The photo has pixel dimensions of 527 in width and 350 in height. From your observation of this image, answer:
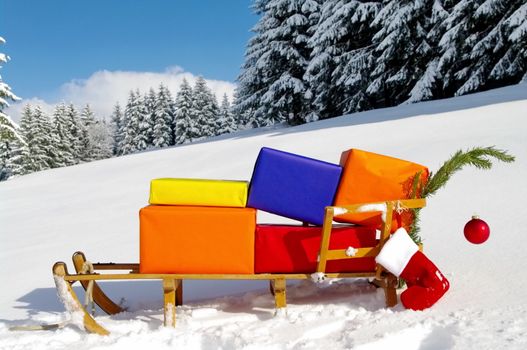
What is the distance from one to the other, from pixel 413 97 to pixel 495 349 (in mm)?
15449

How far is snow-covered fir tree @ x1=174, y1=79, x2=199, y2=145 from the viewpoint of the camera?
1695 inches

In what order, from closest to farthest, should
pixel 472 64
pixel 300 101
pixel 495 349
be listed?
pixel 495 349, pixel 472 64, pixel 300 101

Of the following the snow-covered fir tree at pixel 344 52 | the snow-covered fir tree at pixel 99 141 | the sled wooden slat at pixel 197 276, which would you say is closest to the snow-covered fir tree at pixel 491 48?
the snow-covered fir tree at pixel 344 52

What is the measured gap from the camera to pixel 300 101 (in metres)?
24.4

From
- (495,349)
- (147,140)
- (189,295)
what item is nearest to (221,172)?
(189,295)

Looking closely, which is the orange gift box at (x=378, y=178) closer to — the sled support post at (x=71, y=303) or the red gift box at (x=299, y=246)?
the red gift box at (x=299, y=246)

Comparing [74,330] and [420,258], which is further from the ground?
[420,258]

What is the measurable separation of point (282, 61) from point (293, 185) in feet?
71.8

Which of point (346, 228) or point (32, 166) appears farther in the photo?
point (32, 166)

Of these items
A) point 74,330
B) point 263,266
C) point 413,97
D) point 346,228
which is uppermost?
point 413,97

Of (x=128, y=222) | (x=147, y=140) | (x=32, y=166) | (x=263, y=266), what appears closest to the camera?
(x=263, y=266)

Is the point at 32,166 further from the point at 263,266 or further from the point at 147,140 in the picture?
the point at 263,266

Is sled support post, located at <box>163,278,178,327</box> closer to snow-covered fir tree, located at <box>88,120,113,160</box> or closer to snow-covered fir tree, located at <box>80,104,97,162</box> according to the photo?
snow-covered fir tree, located at <box>80,104,97,162</box>

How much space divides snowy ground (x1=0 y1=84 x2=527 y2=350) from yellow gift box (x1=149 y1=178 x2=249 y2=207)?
0.80 m
